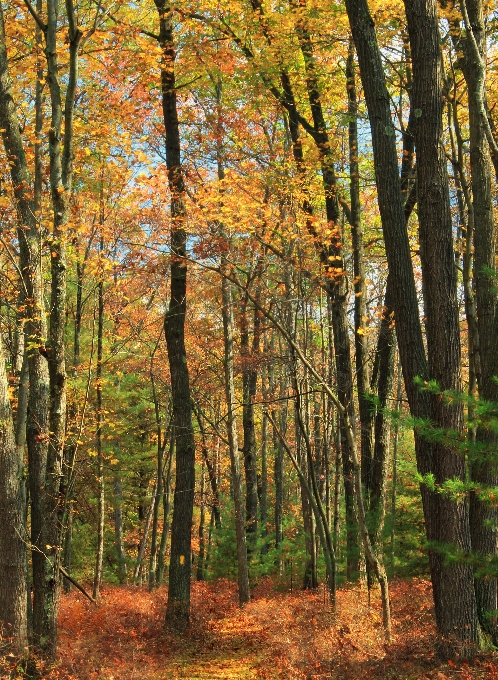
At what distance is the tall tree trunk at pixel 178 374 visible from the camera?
9.84 m

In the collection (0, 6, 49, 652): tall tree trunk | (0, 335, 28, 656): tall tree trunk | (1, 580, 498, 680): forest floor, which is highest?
(0, 6, 49, 652): tall tree trunk

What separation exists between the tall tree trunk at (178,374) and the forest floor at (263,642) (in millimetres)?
720

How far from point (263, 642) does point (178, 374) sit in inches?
171

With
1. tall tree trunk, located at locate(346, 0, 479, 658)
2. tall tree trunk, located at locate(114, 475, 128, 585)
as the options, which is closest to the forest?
tall tree trunk, located at locate(346, 0, 479, 658)

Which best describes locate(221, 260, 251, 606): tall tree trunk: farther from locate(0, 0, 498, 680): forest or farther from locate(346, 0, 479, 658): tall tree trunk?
locate(346, 0, 479, 658): tall tree trunk

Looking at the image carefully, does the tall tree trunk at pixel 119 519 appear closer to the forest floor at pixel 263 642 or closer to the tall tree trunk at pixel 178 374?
the forest floor at pixel 263 642

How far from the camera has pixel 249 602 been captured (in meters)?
12.9

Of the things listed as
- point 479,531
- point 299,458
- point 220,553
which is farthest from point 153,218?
point 220,553

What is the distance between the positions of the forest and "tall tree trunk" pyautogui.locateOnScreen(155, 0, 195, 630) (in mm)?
39

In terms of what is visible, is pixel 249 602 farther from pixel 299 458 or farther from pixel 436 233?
pixel 436 233

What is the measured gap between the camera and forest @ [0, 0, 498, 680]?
6027 millimetres

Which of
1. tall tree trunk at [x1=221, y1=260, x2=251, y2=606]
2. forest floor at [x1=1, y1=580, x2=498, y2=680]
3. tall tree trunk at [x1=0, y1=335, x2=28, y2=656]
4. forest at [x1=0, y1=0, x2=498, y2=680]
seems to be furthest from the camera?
tall tree trunk at [x1=221, y1=260, x2=251, y2=606]

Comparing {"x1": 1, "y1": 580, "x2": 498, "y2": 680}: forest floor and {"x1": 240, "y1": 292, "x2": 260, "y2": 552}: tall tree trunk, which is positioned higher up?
{"x1": 240, "y1": 292, "x2": 260, "y2": 552}: tall tree trunk

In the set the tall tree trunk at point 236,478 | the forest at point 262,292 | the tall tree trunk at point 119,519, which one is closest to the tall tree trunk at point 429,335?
the forest at point 262,292
